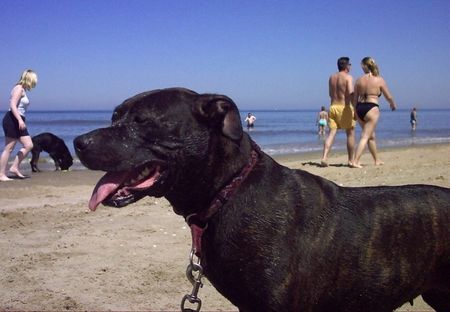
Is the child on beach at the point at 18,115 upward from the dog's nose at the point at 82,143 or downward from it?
downward

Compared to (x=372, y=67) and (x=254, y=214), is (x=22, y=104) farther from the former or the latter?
(x=254, y=214)

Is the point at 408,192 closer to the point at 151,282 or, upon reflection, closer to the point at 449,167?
the point at 151,282

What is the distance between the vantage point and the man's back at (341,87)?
11.5m

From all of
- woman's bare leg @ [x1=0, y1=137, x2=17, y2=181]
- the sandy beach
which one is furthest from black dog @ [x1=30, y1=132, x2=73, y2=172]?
the sandy beach

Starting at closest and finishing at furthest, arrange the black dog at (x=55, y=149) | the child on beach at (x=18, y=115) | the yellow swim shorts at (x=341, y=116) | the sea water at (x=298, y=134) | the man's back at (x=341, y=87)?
1. the child on beach at (x=18, y=115)
2. the man's back at (x=341, y=87)
3. the yellow swim shorts at (x=341, y=116)
4. the black dog at (x=55, y=149)
5. the sea water at (x=298, y=134)

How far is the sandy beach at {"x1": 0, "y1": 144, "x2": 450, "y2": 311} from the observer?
15.5 ft

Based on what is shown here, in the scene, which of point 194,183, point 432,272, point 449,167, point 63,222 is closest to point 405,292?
point 432,272

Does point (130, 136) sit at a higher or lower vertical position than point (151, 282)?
higher

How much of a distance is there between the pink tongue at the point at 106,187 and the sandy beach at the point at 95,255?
191cm

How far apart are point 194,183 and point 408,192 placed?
4.19 feet

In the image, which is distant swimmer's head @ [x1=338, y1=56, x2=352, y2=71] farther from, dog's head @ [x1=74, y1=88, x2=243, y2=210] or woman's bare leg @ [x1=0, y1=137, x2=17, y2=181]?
dog's head @ [x1=74, y1=88, x2=243, y2=210]

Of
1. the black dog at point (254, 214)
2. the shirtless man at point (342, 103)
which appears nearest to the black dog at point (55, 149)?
the shirtless man at point (342, 103)

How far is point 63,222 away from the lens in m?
7.25

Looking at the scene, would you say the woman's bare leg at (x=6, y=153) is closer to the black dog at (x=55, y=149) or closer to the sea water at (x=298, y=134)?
the black dog at (x=55, y=149)
